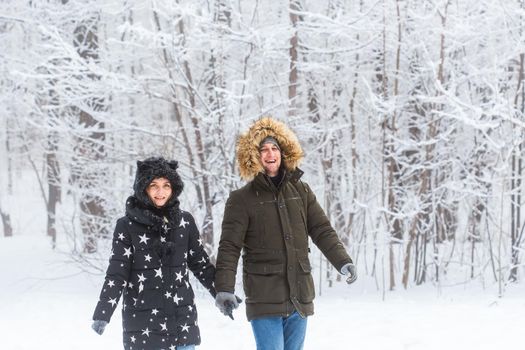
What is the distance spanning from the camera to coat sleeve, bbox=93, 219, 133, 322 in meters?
3.28

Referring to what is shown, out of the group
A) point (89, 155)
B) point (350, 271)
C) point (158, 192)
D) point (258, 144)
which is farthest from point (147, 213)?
point (89, 155)

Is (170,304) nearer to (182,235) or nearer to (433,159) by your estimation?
(182,235)

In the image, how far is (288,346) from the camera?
3600 mm

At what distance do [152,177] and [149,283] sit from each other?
52 centimetres

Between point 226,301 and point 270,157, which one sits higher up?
point 270,157

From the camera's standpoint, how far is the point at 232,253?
3521mm

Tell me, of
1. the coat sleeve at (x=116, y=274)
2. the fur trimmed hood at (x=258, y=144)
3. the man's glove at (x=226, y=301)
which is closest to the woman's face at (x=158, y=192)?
the coat sleeve at (x=116, y=274)

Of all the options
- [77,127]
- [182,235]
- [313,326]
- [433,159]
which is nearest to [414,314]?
[313,326]

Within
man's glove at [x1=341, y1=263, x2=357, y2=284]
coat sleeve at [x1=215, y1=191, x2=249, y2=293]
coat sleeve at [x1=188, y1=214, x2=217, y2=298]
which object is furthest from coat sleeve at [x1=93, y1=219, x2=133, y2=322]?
man's glove at [x1=341, y1=263, x2=357, y2=284]

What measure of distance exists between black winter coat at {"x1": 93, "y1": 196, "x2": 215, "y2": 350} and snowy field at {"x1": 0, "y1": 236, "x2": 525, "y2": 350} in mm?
2375

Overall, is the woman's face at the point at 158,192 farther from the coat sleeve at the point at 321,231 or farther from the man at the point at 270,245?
the coat sleeve at the point at 321,231

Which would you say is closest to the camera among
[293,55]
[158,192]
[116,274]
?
[116,274]

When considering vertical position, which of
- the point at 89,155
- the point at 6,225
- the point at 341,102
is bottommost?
the point at 6,225

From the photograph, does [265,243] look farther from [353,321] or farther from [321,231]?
[353,321]
